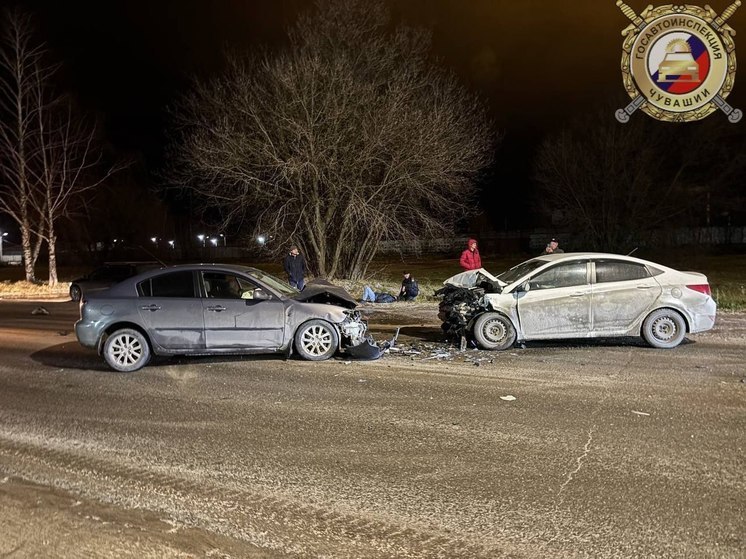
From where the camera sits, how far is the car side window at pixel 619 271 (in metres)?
9.60

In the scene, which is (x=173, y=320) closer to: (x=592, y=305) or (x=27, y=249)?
(x=592, y=305)

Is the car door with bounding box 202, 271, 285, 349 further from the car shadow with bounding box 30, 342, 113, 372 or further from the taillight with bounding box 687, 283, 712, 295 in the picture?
the taillight with bounding box 687, 283, 712, 295

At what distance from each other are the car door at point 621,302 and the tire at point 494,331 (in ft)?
4.43

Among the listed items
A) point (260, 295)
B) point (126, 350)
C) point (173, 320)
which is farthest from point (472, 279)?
point (126, 350)

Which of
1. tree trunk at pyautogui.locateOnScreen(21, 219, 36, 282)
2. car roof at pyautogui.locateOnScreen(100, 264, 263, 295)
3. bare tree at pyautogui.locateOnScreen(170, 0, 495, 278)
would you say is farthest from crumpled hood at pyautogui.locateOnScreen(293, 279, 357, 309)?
tree trunk at pyautogui.locateOnScreen(21, 219, 36, 282)

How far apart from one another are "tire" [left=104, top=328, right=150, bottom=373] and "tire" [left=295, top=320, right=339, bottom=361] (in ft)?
7.25

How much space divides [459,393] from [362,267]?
1876 cm

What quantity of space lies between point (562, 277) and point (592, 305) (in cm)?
64

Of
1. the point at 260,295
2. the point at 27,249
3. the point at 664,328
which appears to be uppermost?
the point at 27,249

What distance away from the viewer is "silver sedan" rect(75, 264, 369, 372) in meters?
8.46

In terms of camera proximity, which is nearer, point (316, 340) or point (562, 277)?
point (316, 340)

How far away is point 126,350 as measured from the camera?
27.8 feet

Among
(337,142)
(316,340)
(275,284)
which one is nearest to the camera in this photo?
(316,340)

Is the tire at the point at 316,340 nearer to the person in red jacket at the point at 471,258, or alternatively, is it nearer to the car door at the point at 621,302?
the car door at the point at 621,302
